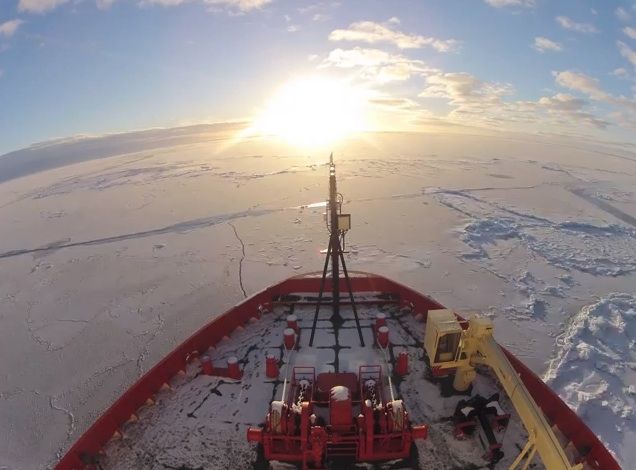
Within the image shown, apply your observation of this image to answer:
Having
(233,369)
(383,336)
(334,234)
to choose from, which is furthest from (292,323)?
(334,234)

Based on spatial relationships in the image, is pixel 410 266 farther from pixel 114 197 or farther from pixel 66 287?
pixel 114 197

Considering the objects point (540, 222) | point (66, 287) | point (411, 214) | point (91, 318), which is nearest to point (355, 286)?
point (91, 318)

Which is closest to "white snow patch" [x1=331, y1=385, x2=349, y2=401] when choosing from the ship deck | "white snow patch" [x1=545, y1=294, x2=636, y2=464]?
the ship deck

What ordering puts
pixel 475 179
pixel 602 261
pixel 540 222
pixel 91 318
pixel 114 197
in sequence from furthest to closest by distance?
pixel 475 179 → pixel 114 197 → pixel 540 222 → pixel 602 261 → pixel 91 318

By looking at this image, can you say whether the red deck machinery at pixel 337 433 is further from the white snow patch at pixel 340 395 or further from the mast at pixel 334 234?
the mast at pixel 334 234

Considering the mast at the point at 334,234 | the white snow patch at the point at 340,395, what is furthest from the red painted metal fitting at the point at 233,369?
the mast at the point at 334,234

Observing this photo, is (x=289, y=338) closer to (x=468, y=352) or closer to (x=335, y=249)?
(x=335, y=249)
